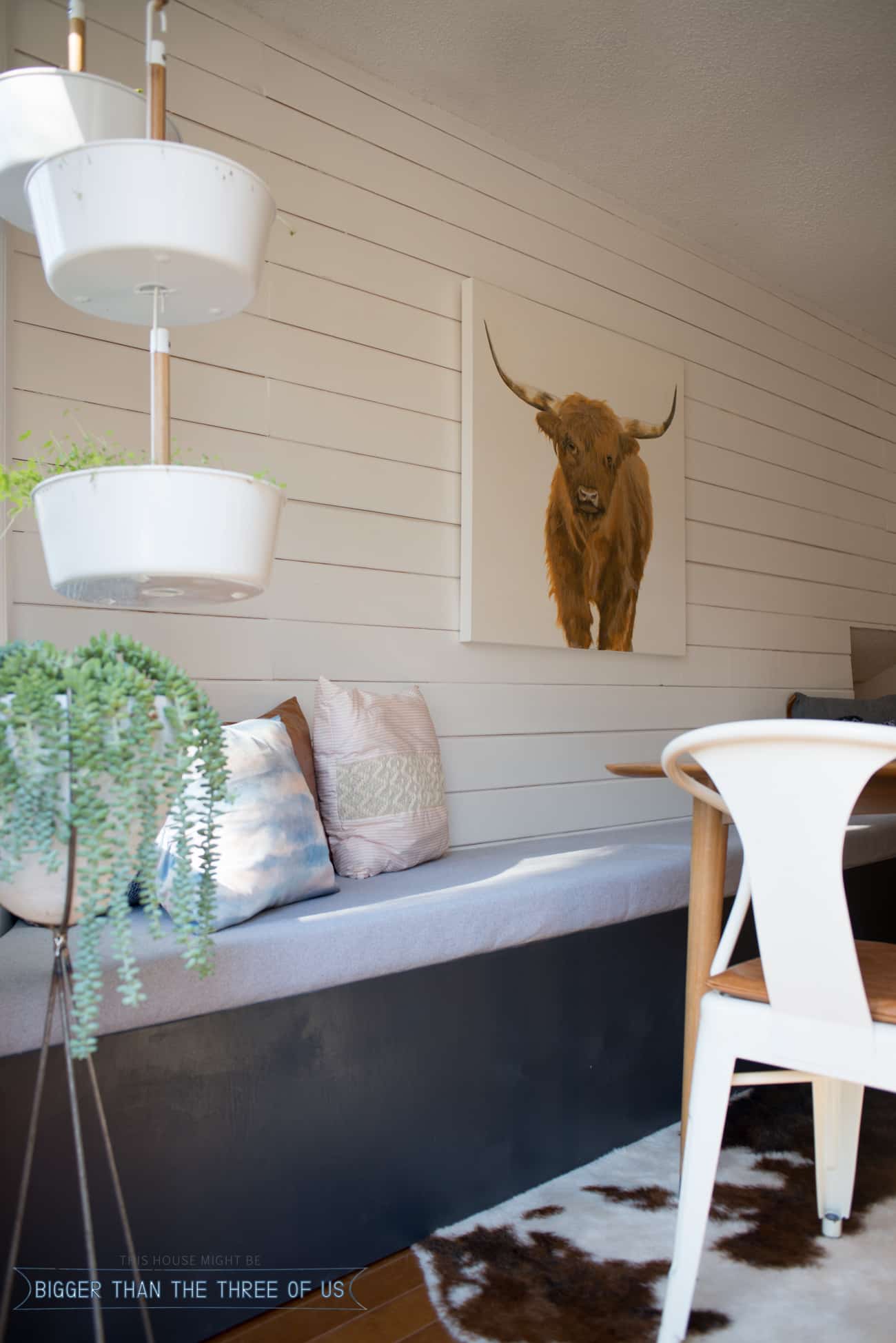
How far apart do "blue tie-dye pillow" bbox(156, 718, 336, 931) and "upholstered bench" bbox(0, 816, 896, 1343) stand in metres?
0.05

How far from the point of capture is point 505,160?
10.6ft

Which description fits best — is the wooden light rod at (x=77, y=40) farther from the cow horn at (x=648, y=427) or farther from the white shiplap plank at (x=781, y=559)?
the white shiplap plank at (x=781, y=559)

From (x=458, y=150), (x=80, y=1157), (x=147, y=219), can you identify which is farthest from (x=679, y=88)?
(x=80, y=1157)

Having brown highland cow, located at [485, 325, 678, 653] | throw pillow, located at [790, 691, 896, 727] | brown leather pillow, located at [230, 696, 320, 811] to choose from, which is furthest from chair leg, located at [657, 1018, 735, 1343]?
throw pillow, located at [790, 691, 896, 727]

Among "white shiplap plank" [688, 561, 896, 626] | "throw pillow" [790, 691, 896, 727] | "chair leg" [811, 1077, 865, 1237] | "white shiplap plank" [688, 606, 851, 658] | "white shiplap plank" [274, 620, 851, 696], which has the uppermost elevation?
"white shiplap plank" [688, 561, 896, 626]

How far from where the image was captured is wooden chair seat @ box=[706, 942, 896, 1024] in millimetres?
1334

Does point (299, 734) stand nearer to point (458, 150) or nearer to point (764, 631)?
point (458, 150)

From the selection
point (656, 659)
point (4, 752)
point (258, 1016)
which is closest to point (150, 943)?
point (258, 1016)

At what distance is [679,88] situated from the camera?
295cm

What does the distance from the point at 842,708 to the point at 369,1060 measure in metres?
3.22

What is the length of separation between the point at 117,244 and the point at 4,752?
65cm

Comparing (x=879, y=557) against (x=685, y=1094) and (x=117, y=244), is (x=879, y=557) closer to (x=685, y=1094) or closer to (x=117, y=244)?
(x=685, y=1094)

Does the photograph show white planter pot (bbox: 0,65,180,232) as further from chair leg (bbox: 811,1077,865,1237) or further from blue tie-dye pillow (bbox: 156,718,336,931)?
chair leg (bbox: 811,1077,865,1237)

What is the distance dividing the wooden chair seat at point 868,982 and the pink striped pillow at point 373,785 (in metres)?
1.07
